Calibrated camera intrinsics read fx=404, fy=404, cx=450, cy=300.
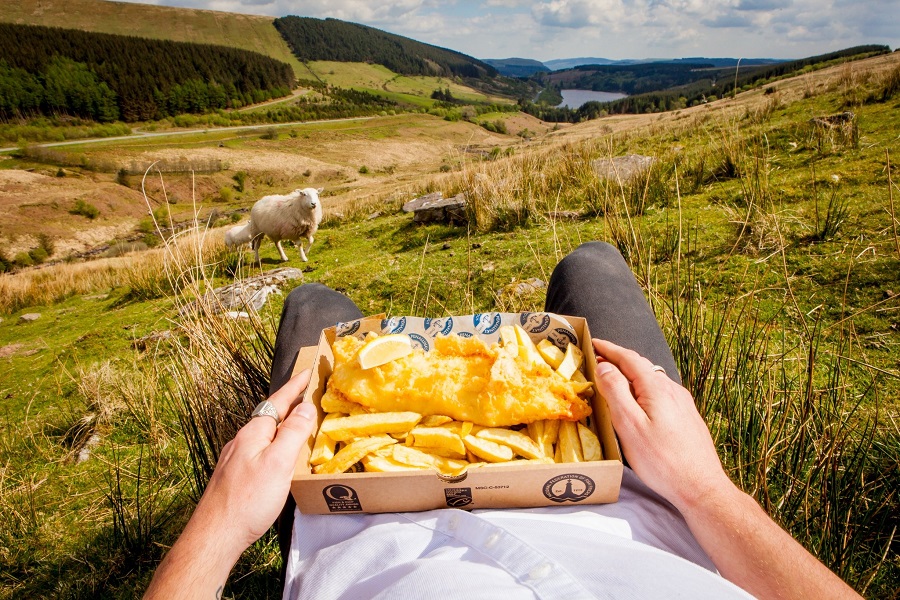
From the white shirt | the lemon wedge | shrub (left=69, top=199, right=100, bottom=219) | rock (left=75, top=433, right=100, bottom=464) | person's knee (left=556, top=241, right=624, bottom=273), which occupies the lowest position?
shrub (left=69, top=199, right=100, bottom=219)

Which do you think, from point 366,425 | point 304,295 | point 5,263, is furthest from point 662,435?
point 5,263

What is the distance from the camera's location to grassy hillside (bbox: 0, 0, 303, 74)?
140000 mm

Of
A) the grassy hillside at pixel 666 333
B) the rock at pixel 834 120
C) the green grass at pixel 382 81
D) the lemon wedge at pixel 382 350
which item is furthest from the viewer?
the green grass at pixel 382 81

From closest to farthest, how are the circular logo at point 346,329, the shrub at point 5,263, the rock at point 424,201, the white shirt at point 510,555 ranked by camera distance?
the white shirt at point 510,555 < the circular logo at point 346,329 < the rock at point 424,201 < the shrub at point 5,263

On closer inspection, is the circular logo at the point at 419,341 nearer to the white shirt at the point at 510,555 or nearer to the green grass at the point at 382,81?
the white shirt at the point at 510,555

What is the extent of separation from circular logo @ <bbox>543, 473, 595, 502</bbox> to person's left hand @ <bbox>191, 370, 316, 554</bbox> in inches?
36.4

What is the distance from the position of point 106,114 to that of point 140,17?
317ft

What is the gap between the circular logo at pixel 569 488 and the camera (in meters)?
1.38

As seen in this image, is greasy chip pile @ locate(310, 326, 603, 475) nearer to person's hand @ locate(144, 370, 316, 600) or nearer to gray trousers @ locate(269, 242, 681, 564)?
person's hand @ locate(144, 370, 316, 600)

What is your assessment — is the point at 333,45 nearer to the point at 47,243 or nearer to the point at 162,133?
the point at 162,133

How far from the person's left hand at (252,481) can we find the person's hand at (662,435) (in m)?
1.21

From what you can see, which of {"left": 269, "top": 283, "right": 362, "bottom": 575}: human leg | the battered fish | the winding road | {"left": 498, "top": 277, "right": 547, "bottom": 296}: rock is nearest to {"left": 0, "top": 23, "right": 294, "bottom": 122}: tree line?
the winding road

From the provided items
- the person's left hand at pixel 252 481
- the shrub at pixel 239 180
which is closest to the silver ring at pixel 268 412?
the person's left hand at pixel 252 481

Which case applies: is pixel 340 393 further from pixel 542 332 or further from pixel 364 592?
pixel 542 332
